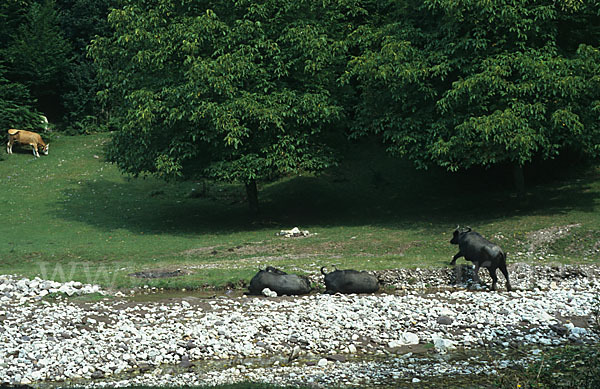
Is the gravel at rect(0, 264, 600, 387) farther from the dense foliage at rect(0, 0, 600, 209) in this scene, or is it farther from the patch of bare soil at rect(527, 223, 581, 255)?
the dense foliage at rect(0, 0, 600, 209)

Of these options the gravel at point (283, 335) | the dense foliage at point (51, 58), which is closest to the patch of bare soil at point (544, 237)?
the gravel at point (283, 335)

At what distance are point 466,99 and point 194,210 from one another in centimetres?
1724

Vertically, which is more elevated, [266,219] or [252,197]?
[252,197]

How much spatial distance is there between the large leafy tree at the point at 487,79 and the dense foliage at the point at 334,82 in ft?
0.23

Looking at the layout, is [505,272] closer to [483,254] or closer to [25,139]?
[483,254]

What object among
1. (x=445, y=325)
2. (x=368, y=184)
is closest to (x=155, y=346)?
(x=445, y=325)

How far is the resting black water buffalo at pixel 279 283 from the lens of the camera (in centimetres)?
1792

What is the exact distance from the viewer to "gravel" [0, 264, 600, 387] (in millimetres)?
11977

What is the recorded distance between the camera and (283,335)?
14.0 meters

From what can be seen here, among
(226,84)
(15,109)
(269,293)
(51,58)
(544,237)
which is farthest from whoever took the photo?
(51,58)

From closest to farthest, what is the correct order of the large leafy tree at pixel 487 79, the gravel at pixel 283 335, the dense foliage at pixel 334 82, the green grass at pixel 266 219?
the gravel at pixel 283 335 → the green grass at pixel 266 219 → the large leafy tree at pixel 487 79 → the dense foliage at pixel 334 82

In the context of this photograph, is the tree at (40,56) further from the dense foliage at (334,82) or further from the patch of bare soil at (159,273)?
the patch of bare soil at (159,273)

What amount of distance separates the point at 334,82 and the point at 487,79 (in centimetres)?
857

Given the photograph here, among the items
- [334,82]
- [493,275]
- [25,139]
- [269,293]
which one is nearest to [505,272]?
[493,275]
